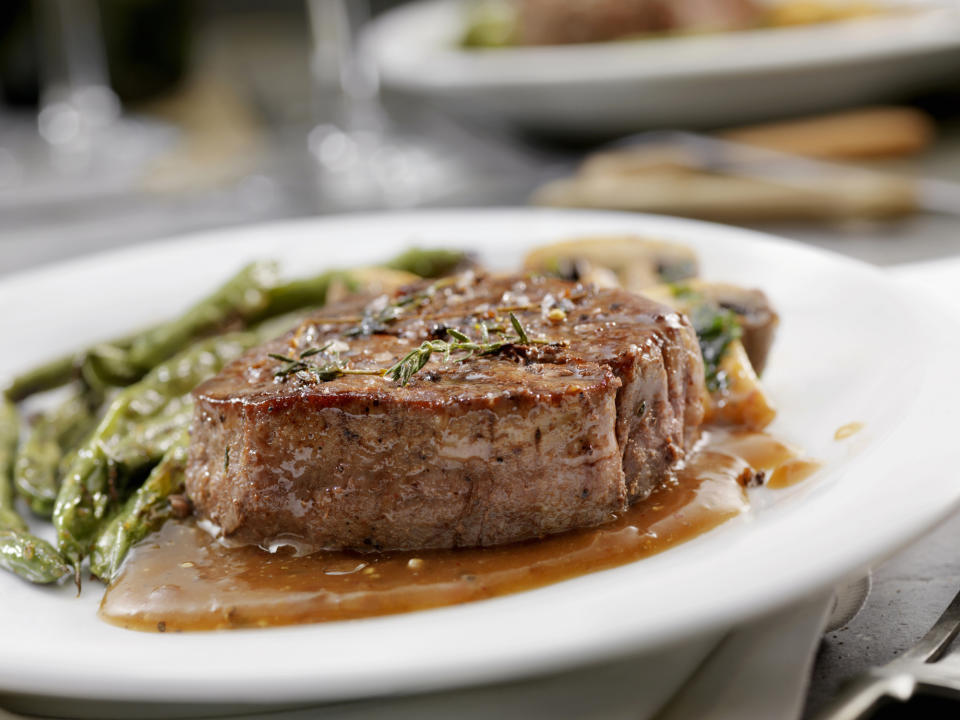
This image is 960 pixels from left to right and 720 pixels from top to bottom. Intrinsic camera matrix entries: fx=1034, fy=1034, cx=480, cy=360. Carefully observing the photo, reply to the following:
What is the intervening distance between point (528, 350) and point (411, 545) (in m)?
0.57

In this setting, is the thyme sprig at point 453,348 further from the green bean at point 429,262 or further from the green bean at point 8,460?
the green bean at point 429,262

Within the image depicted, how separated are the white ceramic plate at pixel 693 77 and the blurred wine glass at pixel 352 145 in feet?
1.44

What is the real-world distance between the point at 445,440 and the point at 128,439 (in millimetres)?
1178

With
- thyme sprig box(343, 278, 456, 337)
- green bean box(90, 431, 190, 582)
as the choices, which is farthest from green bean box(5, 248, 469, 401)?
thyme sprig box(343, 278, 456, 337)

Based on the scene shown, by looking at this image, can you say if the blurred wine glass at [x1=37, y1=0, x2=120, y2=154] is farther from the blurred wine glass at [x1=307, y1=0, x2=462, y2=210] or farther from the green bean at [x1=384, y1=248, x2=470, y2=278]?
the green bean at [x1=384, y1=248, x2=470, y2=278]

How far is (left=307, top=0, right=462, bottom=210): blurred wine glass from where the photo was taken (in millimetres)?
7305

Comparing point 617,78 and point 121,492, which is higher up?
point 617,78

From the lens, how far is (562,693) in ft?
6.48

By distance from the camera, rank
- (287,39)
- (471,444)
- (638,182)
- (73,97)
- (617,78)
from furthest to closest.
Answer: (287,39), (73,97), (617,78), (638,182), (471,444)

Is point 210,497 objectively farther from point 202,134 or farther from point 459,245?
point 202,134

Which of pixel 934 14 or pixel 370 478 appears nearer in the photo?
pixel 370 478

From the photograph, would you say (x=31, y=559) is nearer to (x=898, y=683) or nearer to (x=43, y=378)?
(x=43, y=378)

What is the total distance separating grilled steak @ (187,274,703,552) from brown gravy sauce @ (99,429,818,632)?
62mm

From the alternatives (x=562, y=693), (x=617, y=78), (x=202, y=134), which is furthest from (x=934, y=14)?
(x=562, y=693)
